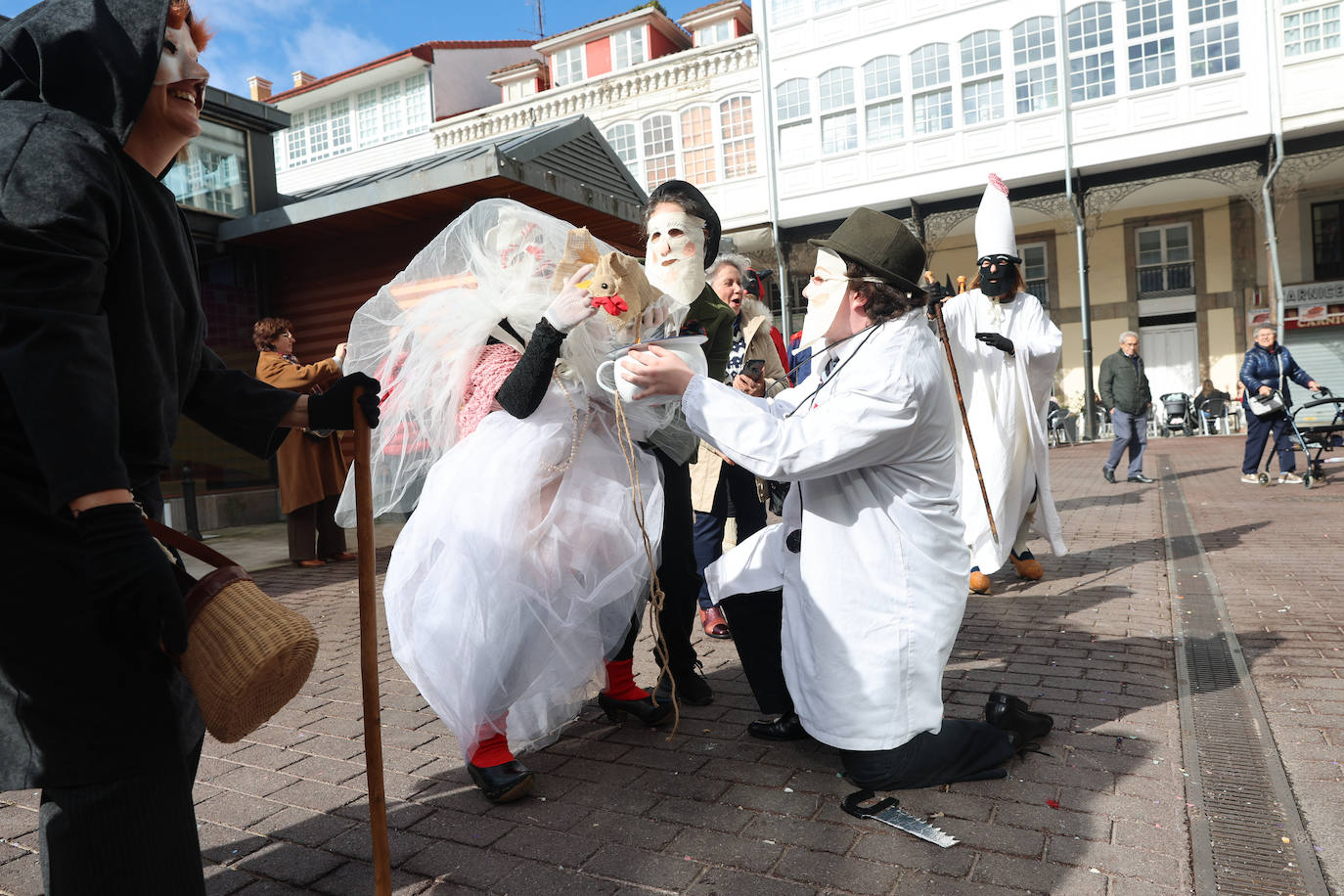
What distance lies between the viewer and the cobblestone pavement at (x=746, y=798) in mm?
2258

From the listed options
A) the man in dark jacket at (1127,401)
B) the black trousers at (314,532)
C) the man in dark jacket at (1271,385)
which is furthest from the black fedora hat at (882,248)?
the man in dark jacket at (1127,401)

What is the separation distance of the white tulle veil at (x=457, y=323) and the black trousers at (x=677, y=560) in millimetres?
568

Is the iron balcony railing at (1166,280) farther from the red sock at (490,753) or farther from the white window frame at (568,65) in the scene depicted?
the red sock at (490,753)

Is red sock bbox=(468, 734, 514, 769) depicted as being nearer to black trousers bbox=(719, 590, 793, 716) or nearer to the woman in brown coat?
black trousers bbox=(719, 590, 793, 716)

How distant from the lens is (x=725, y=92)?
2397 cm

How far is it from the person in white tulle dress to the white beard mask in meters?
0.49

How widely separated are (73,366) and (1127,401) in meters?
12.5

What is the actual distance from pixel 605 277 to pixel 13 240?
57.9 inches

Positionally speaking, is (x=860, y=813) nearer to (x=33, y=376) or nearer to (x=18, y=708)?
(x=18, y=708)

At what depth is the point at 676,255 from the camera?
314 cm

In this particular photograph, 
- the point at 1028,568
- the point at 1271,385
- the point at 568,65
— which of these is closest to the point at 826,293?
the point at 1028,568

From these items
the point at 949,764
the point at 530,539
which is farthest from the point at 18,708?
the point at 949,764

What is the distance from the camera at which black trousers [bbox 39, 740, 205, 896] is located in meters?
1.42

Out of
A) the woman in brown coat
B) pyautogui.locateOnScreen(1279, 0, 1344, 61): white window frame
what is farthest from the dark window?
the woman in brown coat
